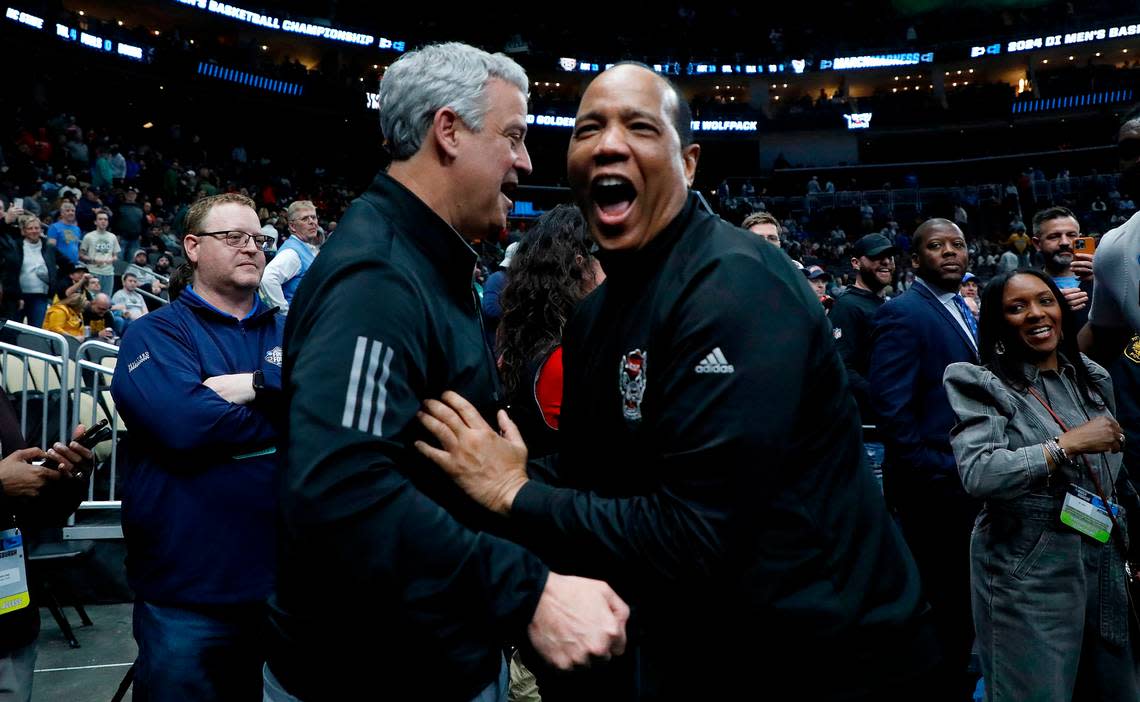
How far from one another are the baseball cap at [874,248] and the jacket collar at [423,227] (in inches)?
158

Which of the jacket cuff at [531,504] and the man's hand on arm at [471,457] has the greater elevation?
the man's hand on arm at [471,457]

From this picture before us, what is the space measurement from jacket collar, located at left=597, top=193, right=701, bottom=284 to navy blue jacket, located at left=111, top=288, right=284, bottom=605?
4.43 feet

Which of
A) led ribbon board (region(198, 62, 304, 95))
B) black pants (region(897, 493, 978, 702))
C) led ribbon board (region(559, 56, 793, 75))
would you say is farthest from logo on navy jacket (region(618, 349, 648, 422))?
led ribbon board (region(559, 56, 793, 75))

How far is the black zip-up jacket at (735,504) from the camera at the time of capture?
1.36 meters

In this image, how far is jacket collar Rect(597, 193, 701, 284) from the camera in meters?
1.64

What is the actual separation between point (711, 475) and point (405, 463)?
0.59 m

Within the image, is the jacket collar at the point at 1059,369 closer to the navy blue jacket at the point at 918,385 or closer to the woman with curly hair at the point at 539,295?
the navy blue jacket at the point at 918,385

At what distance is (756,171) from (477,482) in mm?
39310

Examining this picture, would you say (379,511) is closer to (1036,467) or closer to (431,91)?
(431,91)

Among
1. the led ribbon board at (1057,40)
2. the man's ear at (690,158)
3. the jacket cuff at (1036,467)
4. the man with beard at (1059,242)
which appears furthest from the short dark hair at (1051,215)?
the led ribbon board at (1057,40)

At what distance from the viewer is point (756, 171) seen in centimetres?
3878

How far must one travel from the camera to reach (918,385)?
3.98m

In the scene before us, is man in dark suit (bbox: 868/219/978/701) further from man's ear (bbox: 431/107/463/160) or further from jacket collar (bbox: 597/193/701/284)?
man's ear (bbox: 431/107/463/160)

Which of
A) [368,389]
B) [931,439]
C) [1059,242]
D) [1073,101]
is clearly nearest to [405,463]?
[368,389]
